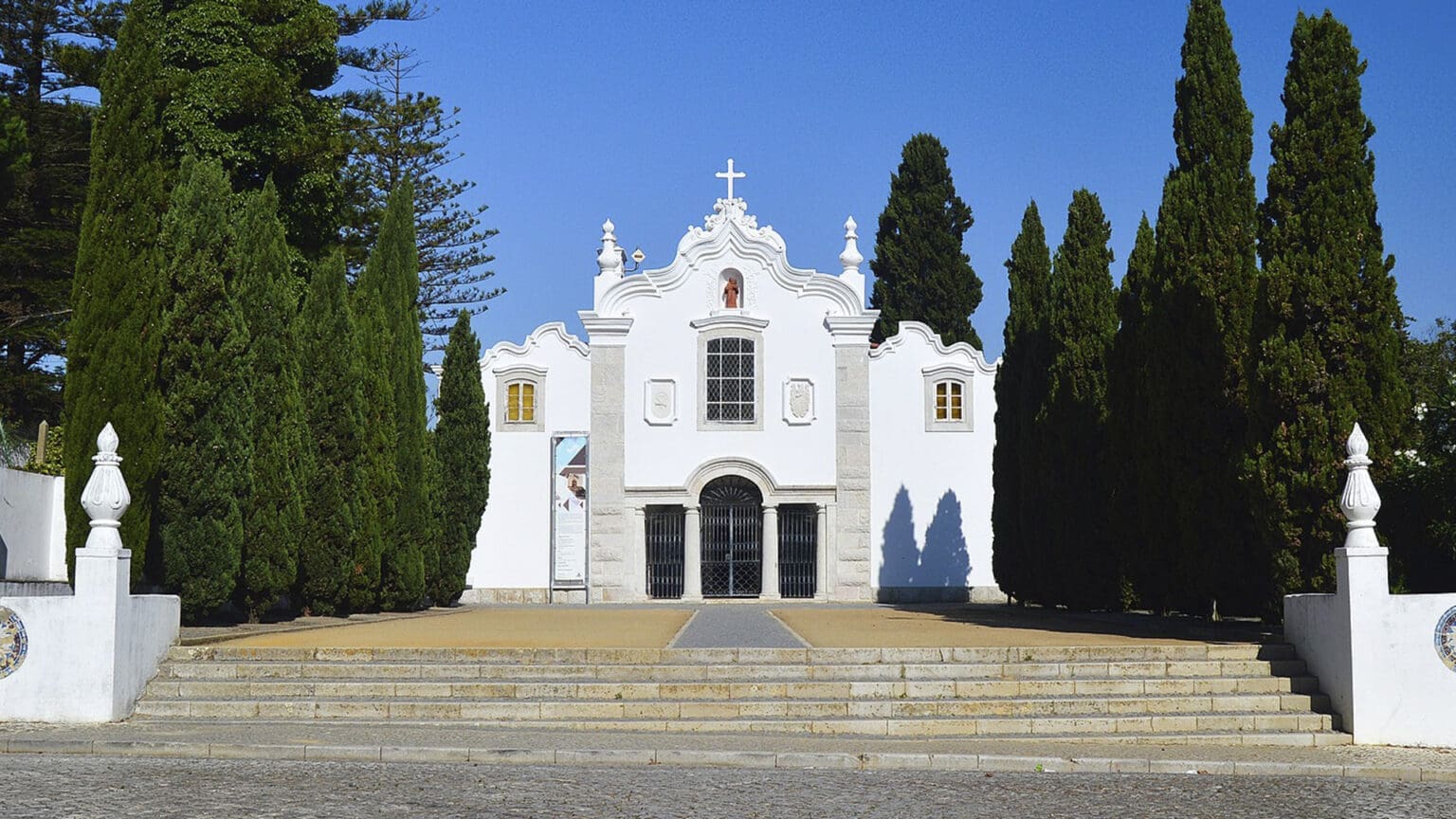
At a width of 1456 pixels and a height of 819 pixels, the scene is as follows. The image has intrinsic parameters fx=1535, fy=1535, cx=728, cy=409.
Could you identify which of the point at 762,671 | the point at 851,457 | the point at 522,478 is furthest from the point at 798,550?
the point at 762,671

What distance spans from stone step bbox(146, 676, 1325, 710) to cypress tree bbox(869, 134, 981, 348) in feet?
95.0

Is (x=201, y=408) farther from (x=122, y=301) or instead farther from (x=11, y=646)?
(x=11, y=646)

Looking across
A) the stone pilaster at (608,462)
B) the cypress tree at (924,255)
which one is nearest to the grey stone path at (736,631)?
Result: the stone pilaster at (608,462)

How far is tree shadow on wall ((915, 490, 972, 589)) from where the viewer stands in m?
30.5

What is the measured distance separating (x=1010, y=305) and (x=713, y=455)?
7201mm

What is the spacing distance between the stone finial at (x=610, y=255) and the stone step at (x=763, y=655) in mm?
19242

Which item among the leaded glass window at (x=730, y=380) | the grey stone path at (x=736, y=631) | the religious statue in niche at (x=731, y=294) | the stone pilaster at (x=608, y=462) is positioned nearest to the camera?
the grey stone path at (x=736, y=631)

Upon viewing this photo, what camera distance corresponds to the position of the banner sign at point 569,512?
30047 mm

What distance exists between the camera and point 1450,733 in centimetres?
1098


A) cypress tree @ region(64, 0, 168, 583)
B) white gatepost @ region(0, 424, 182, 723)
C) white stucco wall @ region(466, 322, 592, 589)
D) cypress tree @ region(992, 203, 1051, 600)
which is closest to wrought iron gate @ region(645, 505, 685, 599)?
white stucco wall @ region(466, 322, 592, 589)

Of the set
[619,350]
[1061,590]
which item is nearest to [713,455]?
[619,350]

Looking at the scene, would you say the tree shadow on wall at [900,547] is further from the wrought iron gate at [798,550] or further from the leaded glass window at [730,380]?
the leaded glass window at [730,380]

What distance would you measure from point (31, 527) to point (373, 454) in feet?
15.6

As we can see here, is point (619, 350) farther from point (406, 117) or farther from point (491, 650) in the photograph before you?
point (491, 650)
